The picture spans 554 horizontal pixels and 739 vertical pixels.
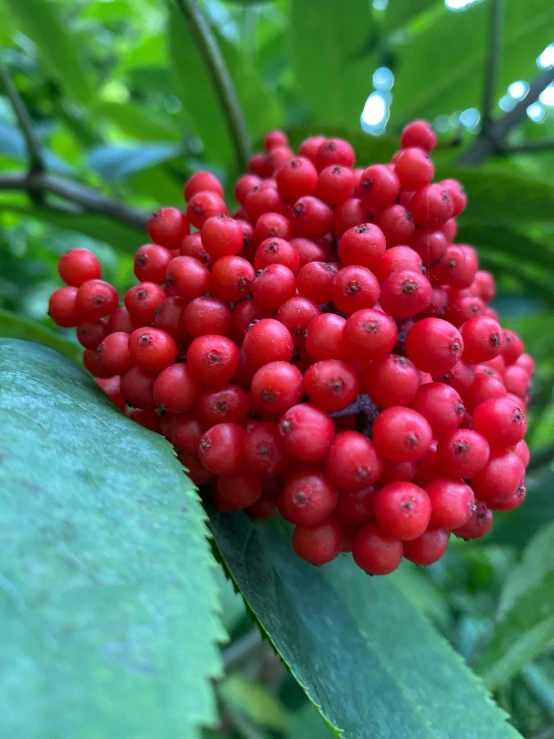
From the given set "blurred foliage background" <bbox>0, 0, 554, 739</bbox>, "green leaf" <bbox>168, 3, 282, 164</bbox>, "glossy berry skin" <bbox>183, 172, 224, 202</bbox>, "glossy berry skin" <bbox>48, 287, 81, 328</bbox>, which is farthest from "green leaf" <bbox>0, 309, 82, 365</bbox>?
"green leaf" <bbox>168, 3, 282, 164</bbox>

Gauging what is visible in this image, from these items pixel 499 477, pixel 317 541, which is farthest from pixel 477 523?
pixel 317 541

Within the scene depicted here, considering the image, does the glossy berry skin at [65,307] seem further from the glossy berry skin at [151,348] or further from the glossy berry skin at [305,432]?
the glossy berry skin at [305,432]

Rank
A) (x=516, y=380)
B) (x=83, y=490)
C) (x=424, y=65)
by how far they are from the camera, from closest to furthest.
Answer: (x=83, y=490), (x=516, y=380), (x=424, y=65)

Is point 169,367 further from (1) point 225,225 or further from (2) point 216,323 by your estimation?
(1) point 225,225

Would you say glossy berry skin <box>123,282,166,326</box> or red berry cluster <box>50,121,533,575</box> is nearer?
red berry cluster <box>50,121,533,575</box>

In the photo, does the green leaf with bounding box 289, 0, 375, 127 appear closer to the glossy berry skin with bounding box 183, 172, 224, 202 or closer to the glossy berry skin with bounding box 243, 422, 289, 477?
the glossy berry skin with bounding box 183, 172, 224, 202

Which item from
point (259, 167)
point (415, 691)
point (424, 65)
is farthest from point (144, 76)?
point (415, 691)
